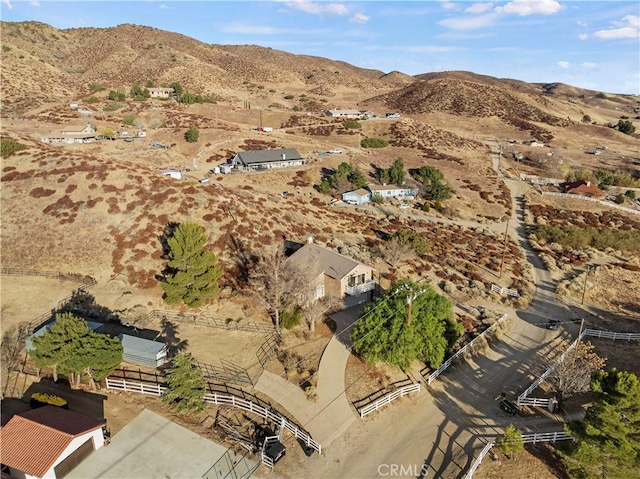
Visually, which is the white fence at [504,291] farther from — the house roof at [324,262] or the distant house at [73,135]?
the distant house at [73,135]

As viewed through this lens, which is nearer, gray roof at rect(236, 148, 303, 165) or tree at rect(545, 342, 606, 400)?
tree at rect(545, 342, 606, 400)

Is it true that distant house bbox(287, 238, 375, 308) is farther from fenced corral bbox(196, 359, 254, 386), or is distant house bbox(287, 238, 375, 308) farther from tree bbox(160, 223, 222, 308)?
fenced corral bbox(196, 359, 254, 386)

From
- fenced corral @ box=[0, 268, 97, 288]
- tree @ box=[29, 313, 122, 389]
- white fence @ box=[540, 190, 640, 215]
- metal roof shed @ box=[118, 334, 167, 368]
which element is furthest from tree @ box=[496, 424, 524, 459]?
white fence @ box=[540, 190, 640, 215]

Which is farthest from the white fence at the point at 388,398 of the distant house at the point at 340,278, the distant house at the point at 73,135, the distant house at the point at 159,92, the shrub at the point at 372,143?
the distant house at the point at 159,92

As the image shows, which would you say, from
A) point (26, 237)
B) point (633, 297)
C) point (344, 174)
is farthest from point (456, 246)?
point (26, 237)

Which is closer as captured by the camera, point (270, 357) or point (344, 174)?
point (270, 357)

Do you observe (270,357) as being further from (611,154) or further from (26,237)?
(611,154)
